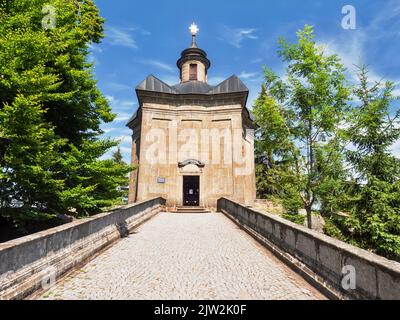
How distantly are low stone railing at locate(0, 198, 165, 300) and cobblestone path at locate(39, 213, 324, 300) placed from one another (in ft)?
0.94

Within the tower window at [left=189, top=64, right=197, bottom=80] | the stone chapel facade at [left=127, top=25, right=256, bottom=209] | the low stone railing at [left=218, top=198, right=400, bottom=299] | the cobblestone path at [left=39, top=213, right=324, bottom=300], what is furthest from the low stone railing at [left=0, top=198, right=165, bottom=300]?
the tower window at [left=189, top=64, right=197, bottom=80]

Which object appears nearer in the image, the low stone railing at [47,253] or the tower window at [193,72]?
the low stone railing at [47,253]

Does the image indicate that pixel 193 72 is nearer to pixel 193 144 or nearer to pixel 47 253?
pixel 193 144

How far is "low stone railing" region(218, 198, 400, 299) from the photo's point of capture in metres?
3.16

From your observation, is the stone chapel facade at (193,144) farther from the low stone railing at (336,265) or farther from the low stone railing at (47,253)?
the low stone railing at (336,265)

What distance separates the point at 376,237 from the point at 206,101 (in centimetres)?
1693

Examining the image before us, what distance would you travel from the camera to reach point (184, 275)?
536 cm

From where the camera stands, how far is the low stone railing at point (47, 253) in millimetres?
3722

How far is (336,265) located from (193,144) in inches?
748

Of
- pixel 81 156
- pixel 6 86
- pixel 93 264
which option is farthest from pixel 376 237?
pixel 6 86

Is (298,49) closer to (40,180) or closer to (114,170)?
(114,170)

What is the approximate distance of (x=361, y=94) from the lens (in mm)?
13898

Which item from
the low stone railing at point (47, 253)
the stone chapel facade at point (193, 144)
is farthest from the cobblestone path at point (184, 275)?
the stone chapel facade at point (193, 144)

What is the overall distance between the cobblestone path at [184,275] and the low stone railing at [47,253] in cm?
29
